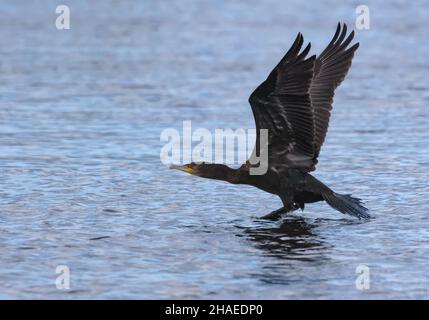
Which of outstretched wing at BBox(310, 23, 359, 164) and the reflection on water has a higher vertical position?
outstretched wing at BBox(310, 23, 359, 164)

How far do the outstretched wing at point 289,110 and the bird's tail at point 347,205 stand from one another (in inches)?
14.4

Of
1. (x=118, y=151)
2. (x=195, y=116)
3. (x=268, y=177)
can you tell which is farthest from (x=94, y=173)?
(x=195, y=116)

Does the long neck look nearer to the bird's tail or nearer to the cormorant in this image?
the cormorant

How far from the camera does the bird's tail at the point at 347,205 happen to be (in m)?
10.3

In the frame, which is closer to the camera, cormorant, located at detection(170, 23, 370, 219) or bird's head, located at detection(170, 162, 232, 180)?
cormorant, located at detection(170, 23, 370, 219)

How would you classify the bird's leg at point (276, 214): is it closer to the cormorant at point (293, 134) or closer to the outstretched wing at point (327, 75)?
the cormorant at point (293, 134)

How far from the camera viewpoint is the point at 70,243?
31.5 ft

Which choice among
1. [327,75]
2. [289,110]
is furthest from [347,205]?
[327,75]

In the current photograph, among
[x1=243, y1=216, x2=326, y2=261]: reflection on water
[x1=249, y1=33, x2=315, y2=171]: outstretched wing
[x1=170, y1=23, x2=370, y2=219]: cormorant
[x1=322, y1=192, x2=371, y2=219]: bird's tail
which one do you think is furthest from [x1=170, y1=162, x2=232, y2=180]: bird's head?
[x1=322, y1=192, x2=371, y2=219]: bird's tail

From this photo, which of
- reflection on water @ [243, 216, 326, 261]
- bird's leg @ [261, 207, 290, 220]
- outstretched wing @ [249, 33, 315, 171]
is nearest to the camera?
reflection on water @ [243, 216, 326, 261]

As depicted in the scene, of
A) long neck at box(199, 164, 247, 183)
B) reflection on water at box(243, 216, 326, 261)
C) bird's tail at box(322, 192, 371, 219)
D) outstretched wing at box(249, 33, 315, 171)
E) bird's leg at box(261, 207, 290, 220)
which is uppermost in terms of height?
outstretched wing at box(249, 33, 315, 171)

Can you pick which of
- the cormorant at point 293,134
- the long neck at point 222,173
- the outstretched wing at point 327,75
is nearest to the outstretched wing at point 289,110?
the cormorant at point 293,134

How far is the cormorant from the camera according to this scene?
32.6 ft

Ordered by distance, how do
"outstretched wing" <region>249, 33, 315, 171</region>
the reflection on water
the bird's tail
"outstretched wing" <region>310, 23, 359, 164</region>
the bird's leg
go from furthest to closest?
1. "outstretched wing" <region>310, 23, 359, 164</region>
2. the bird's leg
3. the bird's tail
4. "outstretched wing" <region>249, 33, 315, 171</region>
5. the reflection on water
